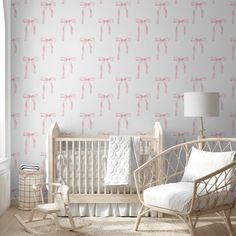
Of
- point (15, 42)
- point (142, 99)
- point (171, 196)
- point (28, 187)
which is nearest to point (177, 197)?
point (171, 196)

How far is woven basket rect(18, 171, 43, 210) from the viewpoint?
14.8 feet

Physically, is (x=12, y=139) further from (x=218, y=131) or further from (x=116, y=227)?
(x=218, y=131)

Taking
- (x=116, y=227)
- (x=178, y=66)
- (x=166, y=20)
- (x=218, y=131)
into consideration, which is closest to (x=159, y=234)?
(x=116, y=227)

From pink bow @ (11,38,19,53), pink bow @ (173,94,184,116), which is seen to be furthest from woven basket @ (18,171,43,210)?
pink bow @ (173,94,184,116)

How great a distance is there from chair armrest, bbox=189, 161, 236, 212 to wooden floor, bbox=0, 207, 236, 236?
0.38 meters

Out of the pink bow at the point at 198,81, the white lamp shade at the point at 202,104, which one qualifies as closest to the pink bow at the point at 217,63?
the pink bow at the point at 198,81

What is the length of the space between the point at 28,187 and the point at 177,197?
1.73 meters

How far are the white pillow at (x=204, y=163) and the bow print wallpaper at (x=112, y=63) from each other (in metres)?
0.97

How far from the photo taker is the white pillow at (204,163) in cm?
362

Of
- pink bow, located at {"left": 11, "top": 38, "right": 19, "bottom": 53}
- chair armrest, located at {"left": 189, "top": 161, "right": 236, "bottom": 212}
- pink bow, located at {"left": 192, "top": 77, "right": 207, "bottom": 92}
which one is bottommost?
Answer: chair armrest, located at {"left": 189, "top": 161, "right": 236, "bottom": 212}

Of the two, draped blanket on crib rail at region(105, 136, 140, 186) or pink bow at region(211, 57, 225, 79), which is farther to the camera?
pink bow at region(211, 57, 225, 79)

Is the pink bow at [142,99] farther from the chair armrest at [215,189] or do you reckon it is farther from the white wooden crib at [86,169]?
the chair armrest at [215,189]

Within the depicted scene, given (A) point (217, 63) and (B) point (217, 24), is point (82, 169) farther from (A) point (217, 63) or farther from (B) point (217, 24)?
(B) point (217, 24)

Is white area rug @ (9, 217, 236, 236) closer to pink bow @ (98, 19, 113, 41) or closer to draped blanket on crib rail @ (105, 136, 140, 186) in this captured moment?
draped blanket on crib rail @ (105, 136, 140, 186)
